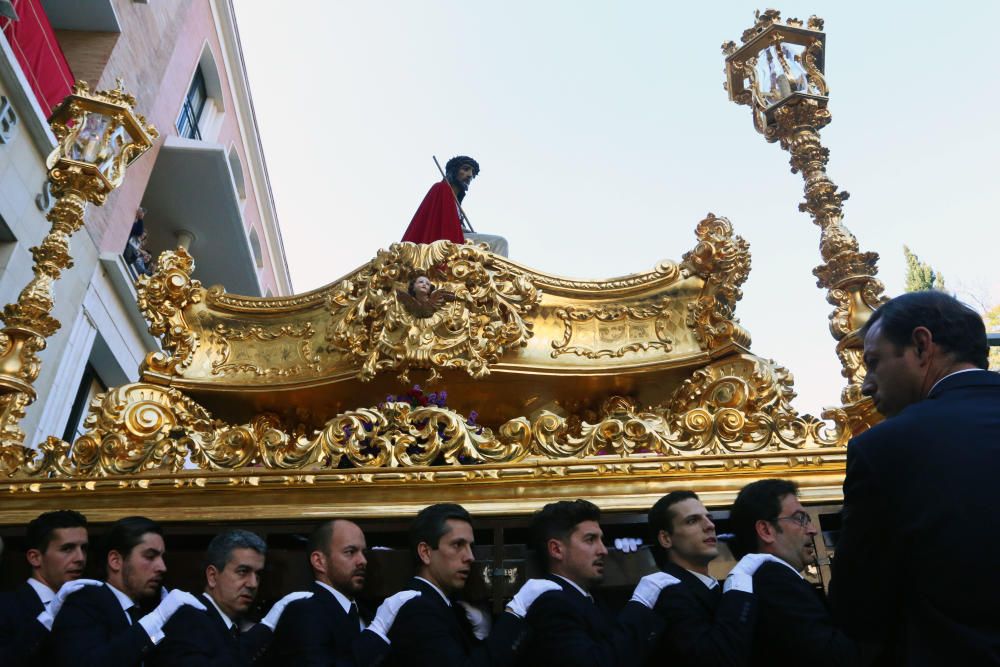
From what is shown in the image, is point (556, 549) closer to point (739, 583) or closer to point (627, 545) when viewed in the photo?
point (627, 545)

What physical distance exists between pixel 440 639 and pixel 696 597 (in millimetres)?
1057

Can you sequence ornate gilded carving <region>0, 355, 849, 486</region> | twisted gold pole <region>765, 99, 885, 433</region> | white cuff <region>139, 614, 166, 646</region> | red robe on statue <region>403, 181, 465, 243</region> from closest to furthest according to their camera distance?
white cuff <region>139, 614, 166, 646</region>, ornate gilded carving <region>0, 355, 849, 486</region>, twisted gold pole <region>765, 99, 885, 433</region>, red robe on statue <region>403, 181, 465, 243</region>

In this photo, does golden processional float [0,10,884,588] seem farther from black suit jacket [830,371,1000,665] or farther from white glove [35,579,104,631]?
black suit jacket [830,371,1000,665]

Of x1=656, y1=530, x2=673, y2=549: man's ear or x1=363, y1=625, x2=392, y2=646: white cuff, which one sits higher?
x1=656, y1=530, x2=673, y2=549: man's ear

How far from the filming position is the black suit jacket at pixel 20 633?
3250mm

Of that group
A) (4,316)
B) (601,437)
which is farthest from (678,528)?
(4,316)

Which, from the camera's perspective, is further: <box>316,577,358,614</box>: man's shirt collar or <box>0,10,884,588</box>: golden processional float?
<box>0,10,884,588</box>: golden processional float

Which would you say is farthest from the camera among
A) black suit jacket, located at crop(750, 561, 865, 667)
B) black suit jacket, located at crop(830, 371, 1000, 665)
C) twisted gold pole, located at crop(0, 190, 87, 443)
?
twisted gold pole, located at crop(0, 190, 87, 443)

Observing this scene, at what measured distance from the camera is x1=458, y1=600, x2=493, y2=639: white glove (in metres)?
3.64

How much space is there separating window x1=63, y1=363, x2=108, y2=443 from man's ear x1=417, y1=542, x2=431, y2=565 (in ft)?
24.8

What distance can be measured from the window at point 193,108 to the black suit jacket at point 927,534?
1283cm

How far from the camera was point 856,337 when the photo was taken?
475 centimetres

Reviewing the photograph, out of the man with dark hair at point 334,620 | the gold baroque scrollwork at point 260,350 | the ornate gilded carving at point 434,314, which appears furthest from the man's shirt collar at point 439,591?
the gold baroque scrollwork at point 260,350

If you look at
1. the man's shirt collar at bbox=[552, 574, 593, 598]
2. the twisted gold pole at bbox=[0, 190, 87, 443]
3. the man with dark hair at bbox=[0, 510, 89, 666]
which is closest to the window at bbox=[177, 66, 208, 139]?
the twisted gold pole at bbox=[0, 190, 87, 443]
